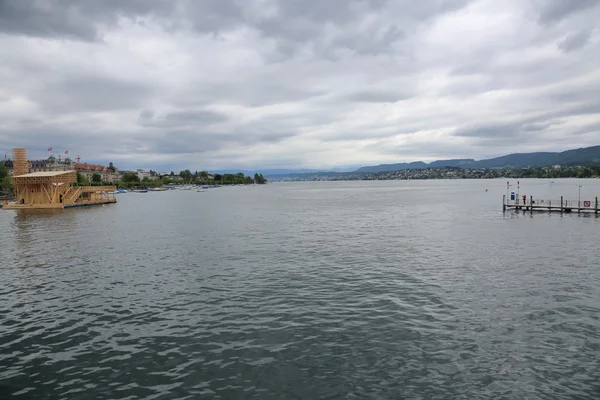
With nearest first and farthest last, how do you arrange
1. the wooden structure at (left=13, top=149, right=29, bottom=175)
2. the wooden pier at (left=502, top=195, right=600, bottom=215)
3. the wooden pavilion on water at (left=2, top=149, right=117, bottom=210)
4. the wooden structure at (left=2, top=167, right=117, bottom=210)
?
the wooden pier at (left=502, top=195, right=600, bottom=215), the wooden structure at (left=2, top=167, right=117, bottom=210), the wooden pavilion on water at (left=2, top=149, right=117, bottom=210), the wooden structure at (left=13, top=149, right=29, bottom=175)

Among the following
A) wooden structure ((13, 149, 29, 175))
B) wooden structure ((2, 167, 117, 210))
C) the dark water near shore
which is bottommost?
the dark water near shore

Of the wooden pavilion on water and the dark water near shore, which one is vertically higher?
the wooden pavilion on water

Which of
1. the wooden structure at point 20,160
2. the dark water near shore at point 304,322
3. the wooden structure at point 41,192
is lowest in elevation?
the dark water near shore at point 304,322

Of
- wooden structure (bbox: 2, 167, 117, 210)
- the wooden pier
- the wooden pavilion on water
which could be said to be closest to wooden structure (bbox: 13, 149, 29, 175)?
the wooden pavilion on water

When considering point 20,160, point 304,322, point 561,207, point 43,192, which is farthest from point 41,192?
point 561,207

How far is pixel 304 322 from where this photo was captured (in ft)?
66.6

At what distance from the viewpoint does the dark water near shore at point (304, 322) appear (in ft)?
47.8

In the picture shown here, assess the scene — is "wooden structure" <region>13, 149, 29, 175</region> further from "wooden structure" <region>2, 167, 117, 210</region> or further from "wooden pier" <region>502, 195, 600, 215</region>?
"wooden pier" <region>502, 195, 600, 215</region>

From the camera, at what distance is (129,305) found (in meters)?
23.4

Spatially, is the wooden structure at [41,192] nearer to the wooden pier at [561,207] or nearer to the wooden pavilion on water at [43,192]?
the wooden pavilion on water at [43,192]

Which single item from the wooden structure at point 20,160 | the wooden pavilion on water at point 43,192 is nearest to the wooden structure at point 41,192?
the wooden pavilion on water at point 43,192

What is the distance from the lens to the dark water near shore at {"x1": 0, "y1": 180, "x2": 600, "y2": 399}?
14.6m

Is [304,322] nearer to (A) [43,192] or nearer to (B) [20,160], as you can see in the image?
(A) [43,192]

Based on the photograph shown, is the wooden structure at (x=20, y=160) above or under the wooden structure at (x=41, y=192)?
above
